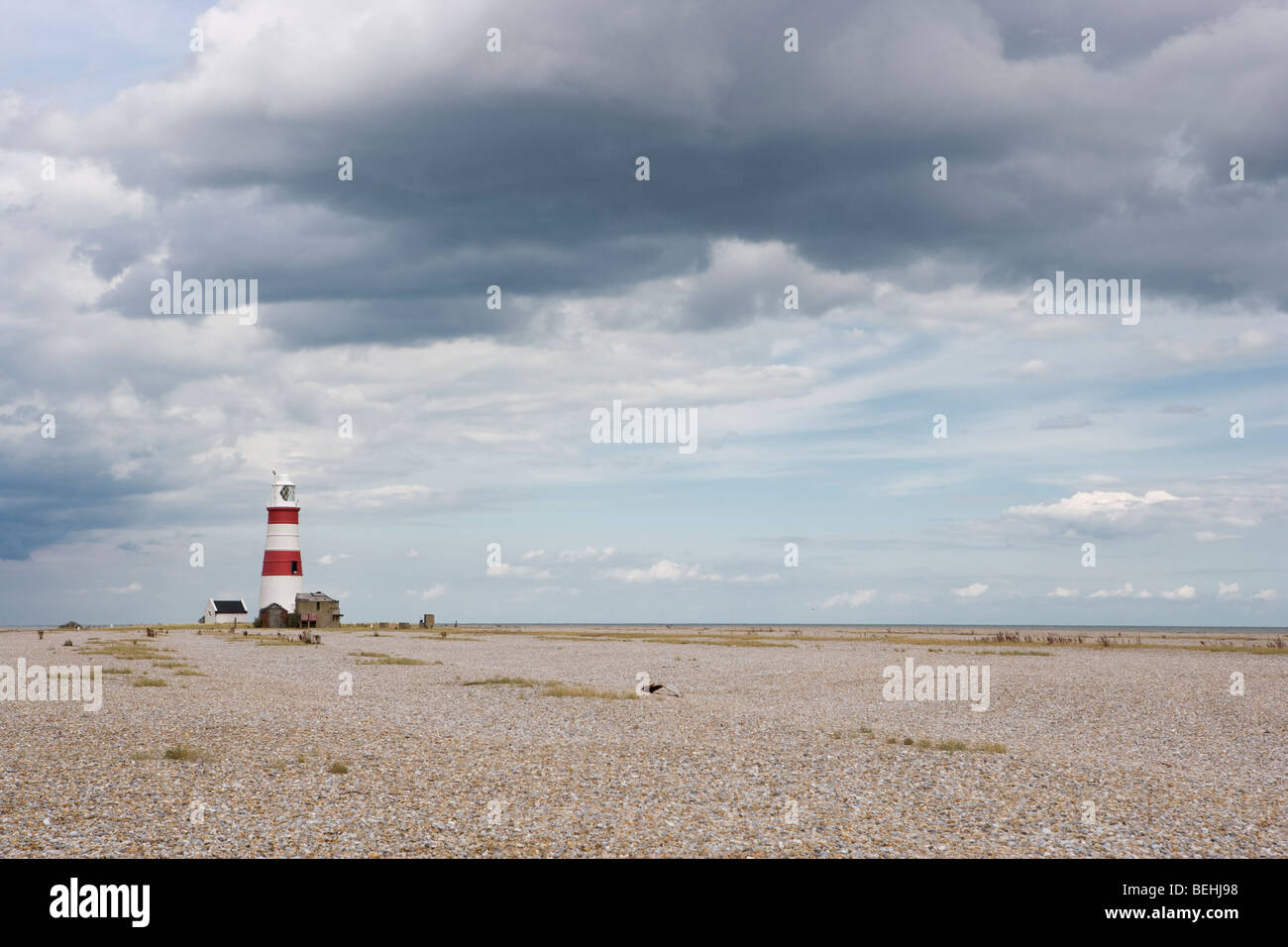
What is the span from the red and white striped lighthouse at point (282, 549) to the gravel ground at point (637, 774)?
5599 centimetres

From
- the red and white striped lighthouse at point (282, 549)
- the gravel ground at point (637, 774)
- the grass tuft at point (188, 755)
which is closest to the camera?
the gravel ground at point (637, 774)

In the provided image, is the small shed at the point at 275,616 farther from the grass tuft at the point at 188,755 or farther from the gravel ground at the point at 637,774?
the grass tuft at the point at 188,755

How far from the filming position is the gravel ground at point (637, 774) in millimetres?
14164

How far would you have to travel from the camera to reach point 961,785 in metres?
17.8

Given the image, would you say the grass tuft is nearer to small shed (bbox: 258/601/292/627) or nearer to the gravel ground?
the gravel ground

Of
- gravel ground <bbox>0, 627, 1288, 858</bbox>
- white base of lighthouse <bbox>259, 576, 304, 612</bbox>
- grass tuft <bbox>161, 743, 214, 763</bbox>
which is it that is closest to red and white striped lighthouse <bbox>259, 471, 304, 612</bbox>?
white base of lighthouse <bbox>259, 576, 304, 612</bbox>

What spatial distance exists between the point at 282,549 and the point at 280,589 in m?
4.39

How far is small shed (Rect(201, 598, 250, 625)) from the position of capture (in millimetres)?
112562

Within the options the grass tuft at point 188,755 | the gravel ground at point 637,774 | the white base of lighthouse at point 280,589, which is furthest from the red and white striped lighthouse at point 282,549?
the grass tuft at point 188,755
